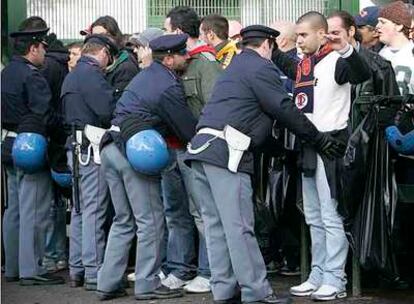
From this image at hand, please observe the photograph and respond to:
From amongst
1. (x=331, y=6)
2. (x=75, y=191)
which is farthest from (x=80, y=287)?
(x=331, y=6)

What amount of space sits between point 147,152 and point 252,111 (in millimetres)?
853

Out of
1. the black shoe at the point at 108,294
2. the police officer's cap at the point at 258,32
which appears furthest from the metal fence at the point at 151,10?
the black shoe at the point at 108,294

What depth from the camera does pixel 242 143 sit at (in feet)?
22.1

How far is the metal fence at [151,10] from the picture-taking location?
1000 centimetres

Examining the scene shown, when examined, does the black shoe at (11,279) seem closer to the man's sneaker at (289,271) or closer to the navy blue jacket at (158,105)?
the navy blue jacket at (158,105)

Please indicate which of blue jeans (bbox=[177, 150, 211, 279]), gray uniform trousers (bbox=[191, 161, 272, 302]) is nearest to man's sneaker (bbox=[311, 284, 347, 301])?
gray uniform trousers (bbox=[191, 161, 272, 302])

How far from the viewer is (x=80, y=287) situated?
8.28 m

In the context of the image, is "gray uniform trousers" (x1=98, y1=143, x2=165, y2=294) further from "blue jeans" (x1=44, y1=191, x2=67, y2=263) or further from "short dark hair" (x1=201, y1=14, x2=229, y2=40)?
"short dark hair" (x1=201, y1=14, x2=229, y2=40)

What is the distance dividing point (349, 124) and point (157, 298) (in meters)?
1.96

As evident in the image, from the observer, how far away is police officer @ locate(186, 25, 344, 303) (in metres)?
6.77

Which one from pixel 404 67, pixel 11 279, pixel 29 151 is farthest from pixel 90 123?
pixel 404 67

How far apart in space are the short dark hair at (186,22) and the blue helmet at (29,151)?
4.67ft

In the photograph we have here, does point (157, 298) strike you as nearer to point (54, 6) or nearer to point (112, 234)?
point (112, 234)

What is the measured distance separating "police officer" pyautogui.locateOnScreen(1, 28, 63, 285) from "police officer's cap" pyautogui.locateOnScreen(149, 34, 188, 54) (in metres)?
1.23
